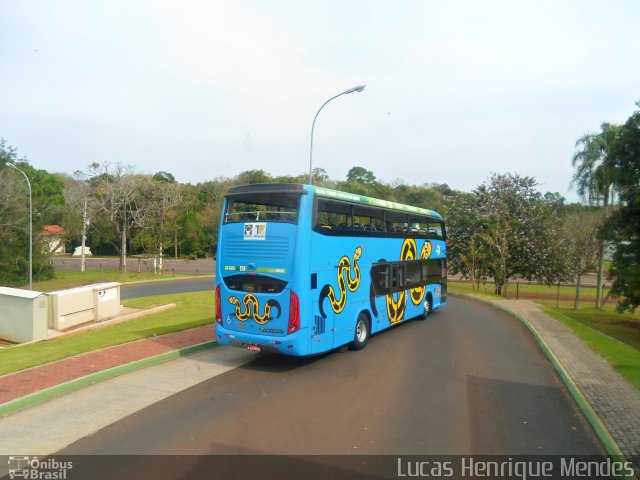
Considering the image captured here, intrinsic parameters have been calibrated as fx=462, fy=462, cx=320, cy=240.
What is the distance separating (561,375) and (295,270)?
5.92 metres

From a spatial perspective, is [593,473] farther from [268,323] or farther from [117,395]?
[117,395]

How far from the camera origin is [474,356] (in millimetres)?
11195

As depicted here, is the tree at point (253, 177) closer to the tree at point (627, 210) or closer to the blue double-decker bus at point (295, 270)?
the tree at point (627, 210)

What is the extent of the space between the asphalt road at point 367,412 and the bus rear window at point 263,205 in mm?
3239

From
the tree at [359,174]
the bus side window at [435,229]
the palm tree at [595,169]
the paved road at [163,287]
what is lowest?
the paved road at [163,287]

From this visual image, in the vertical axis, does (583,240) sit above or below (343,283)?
above

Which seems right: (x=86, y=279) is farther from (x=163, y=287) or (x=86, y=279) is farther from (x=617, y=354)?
(x=617, y=354)

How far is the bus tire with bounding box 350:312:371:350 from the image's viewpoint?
11.6m

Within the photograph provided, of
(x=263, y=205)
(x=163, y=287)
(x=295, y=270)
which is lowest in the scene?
(x=163, y=287)

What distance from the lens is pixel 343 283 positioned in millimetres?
10781

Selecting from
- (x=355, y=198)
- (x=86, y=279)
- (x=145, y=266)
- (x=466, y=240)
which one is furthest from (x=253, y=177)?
(x=355, y=198)

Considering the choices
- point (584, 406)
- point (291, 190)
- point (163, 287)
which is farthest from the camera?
point (163, 287)

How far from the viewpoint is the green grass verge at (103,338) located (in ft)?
33.5

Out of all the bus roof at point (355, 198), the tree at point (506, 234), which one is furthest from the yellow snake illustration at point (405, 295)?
the tree at point (506, 234)
